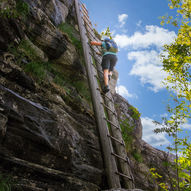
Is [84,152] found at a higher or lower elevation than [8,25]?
lower

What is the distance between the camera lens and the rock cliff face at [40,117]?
2391 millimetres

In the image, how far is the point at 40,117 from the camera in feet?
9.52

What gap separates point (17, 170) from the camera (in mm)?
2250

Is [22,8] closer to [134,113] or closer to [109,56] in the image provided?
[109,56]

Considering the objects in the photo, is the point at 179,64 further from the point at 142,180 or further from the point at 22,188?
the point at 22,188

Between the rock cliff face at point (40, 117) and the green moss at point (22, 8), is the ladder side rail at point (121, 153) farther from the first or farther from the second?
the green moss at point (22, 8)

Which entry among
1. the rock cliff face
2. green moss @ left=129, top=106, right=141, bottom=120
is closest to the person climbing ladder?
the rock cliff face

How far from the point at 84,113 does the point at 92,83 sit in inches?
48.5

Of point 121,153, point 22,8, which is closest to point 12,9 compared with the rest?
point 22,8

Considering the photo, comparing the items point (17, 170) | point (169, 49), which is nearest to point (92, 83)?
point (17, 170)

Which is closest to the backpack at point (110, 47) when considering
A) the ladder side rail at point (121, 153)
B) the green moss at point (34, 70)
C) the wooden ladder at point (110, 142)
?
the wooden ladder at point (110, 142)

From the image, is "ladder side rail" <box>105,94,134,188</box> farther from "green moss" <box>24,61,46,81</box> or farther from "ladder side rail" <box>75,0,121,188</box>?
"green moss" <box>24,61,46,81</box>

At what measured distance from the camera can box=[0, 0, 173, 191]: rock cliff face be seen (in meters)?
2.39

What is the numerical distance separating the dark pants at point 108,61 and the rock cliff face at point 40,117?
45.8 inches
